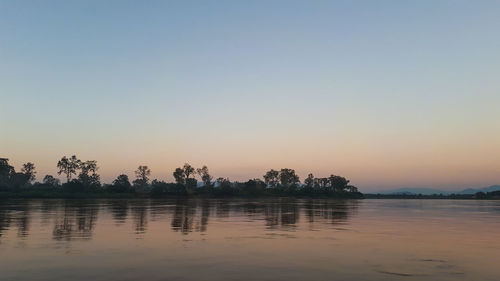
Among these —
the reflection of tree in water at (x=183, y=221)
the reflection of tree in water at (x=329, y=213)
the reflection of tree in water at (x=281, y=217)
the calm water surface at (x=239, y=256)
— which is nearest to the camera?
the calm water surface at (x=239, y=256)

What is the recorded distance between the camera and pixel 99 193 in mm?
169375

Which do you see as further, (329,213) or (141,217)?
(329,213)

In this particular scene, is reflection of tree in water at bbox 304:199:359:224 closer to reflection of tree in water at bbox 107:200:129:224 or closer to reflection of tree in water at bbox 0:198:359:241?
reflection of tree in water at bbox 0:198:359:241

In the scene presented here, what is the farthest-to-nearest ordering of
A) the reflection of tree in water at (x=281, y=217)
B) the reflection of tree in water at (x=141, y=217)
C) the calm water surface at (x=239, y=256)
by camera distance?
1. the reflection of tree in water at (x=281, y=217)
2. the reflection of tree in water at (x=141, y=217)
3. the calm water surface at (x=239, y=256)

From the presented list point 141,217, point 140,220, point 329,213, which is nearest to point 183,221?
point 140,220

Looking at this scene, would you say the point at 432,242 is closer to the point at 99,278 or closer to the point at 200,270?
the point at 200,270

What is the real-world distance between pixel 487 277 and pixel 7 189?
585 ft

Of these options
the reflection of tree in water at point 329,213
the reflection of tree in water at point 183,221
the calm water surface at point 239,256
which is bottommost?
the reflection of tree in water at point 329,213

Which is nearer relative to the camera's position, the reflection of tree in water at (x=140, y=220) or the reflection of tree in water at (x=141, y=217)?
the reflection of tree in water at (x=141, y=217)

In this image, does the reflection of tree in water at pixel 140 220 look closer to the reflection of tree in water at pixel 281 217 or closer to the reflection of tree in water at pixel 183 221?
the reflection of tree in water at pixel 183 221

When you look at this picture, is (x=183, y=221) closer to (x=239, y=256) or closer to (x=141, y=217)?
(x=141, y=217)

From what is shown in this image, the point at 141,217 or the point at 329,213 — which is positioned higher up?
the point at 141,217

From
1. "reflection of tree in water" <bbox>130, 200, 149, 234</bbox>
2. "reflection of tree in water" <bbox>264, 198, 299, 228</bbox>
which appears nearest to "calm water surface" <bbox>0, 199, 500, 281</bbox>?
"reflection of tree in water" <bbox>130, 200, 149, 234</bbox>

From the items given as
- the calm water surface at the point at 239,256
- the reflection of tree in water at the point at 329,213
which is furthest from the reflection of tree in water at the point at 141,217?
the calm water surface at the point at 239,256
